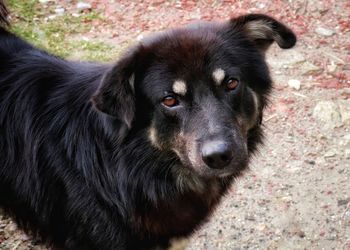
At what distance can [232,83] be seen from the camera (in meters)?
3.20

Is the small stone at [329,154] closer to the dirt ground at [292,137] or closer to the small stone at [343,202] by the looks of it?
the dirt ground at [292,137]

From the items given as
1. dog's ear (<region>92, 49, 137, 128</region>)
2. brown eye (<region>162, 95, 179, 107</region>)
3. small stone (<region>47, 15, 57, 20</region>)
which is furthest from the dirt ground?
dog's ear (<region>92, 49, 137, 128</region>)

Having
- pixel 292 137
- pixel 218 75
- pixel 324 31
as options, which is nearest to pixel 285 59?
pixel 324 31

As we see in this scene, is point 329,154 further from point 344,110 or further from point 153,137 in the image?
point 153,137

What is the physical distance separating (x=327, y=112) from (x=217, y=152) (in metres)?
2.66

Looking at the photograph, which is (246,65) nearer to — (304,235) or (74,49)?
(304,235)

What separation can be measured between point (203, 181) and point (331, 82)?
2.71 meters

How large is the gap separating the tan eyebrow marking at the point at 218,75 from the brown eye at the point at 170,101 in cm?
26

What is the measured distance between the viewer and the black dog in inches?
123

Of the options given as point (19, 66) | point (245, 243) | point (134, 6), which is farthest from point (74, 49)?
point (245, 243)

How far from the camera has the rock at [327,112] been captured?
530 cm

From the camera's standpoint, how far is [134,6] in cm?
691

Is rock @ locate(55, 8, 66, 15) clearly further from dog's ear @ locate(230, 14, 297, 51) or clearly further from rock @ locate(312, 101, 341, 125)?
dog's ear @ locate(230, 14, 297, 51)

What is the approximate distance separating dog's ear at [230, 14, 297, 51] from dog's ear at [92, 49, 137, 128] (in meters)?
0.77
